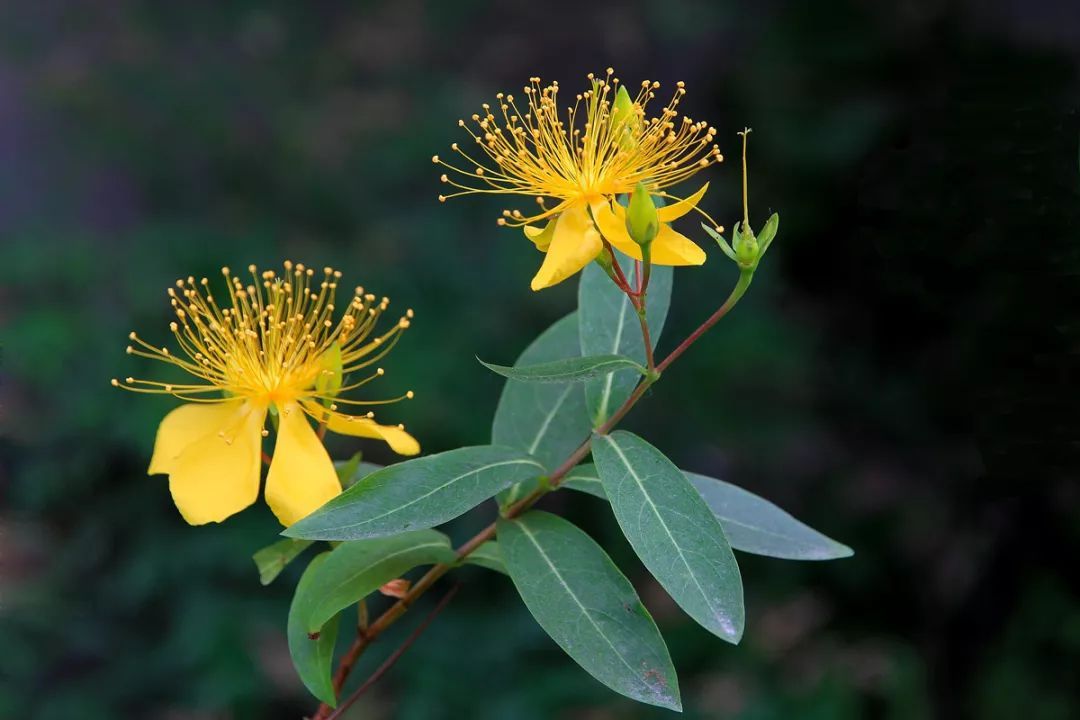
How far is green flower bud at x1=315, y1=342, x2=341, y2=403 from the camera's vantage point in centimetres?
105

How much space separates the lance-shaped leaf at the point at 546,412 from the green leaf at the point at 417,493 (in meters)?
0.13

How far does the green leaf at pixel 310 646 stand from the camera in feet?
3.30

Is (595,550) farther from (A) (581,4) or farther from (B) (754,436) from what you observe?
(A) (581,4)

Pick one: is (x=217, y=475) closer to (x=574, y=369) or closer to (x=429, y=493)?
(x=429, y=493)

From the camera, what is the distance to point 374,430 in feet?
3.51

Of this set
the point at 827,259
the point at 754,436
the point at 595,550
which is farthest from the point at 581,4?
the point at 595,550

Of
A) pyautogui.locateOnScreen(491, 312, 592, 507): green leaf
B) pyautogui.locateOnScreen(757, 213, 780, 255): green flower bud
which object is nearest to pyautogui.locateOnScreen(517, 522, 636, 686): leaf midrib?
pyautogui.locateOnScreen(491, 312, 592, 507): green leaf

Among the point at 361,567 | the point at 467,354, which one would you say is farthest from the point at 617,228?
the point at 467,354

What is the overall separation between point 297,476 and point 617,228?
14.7 inches

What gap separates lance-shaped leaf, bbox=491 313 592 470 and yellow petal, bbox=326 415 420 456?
0.13 meters

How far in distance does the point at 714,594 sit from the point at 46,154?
3062 mm

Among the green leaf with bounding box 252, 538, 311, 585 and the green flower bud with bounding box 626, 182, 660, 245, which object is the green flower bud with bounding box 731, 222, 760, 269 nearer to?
the green flower bud with bounding box 626, 182, 660, 245

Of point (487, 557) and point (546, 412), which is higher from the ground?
point (546, 412)

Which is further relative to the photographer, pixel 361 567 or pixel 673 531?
pixel 361 567
